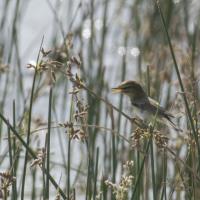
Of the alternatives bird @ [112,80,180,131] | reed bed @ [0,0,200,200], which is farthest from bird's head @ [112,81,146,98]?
reed bed @ [0,0,200,200]

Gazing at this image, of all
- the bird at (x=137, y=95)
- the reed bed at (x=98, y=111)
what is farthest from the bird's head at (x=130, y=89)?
the reed bed at (x=98, y=111)

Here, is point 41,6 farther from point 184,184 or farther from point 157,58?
point 184,184

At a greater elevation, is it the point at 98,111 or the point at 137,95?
the point at 98,111

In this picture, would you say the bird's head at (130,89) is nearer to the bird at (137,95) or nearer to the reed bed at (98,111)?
the bird at (137,95)

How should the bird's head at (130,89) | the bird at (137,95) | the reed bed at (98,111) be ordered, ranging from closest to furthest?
the reed bed at (98,111) → the bird at (137,95) → the bird's head at (130,89)

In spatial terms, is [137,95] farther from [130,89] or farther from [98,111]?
[98,111]

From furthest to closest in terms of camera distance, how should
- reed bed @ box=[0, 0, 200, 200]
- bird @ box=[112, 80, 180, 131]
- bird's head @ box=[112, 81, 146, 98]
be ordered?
bird's head @ box=[112, 81, 146, 98], bird @ box=[112, 80, 180, 131], reed bed @ box=[0, 0, 200, 200]

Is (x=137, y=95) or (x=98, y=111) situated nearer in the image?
(x=137, y=95)

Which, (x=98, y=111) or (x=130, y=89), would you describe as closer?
(x=130, y=89)

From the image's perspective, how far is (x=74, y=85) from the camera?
9.37ft

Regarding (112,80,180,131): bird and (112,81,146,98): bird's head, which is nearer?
(112,80,180,131): bird

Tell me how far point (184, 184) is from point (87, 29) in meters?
4.72

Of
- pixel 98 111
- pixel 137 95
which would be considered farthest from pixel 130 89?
pixel 98 111

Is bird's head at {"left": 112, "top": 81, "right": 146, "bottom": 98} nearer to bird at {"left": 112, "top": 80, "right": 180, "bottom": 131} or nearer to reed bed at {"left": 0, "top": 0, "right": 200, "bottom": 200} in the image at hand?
bird at {"left": 112, "top": 80, "right": 180, "bottom": 131}
